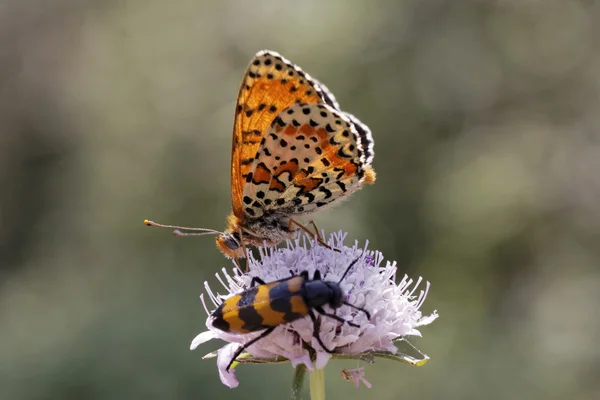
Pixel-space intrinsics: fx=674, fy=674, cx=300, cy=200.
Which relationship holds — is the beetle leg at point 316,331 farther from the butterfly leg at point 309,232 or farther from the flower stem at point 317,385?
the butterfly leg at point 309,232

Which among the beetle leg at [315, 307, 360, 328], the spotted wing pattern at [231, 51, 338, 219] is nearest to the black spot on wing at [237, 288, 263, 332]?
the beetle leg at [315, 307, 360, 328]

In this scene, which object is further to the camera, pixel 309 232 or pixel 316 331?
pixel 309 232

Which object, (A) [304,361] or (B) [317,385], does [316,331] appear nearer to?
(A) [304,361]

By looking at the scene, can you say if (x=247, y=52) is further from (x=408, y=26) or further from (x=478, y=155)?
(x=478, y=155)

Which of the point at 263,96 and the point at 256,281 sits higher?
the point at 263,96

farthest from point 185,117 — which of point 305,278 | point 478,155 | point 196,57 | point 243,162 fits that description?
point 305,278

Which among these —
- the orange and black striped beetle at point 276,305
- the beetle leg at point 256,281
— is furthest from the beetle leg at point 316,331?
the beetle leg at point 256,281

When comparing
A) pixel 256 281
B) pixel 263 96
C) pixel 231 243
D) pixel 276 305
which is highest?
pixel 263 96

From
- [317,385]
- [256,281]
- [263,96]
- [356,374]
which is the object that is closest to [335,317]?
[317,385]
